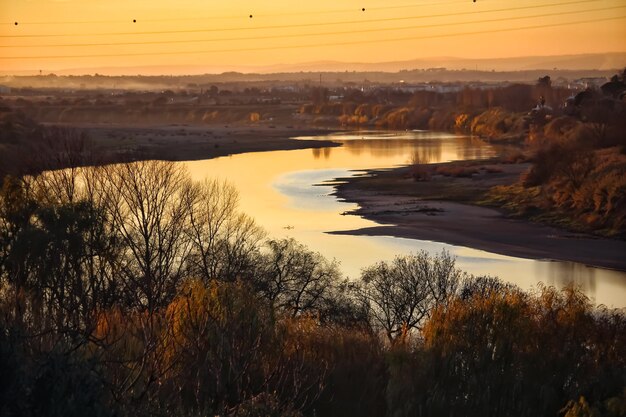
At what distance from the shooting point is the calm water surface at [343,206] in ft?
86.2

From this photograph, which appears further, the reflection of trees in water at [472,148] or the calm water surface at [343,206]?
the reflection of trees in water at [472,148]

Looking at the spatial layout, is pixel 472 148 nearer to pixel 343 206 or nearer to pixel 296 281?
pixel 343 206

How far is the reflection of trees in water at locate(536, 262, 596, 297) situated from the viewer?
2491 cm

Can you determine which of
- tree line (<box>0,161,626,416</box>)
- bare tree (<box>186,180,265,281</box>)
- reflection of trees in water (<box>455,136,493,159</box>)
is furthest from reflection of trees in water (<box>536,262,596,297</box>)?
reflection of trees in water (<box>455,136,493,159</box>)

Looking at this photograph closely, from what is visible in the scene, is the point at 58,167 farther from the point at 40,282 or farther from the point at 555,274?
the point at 555,274

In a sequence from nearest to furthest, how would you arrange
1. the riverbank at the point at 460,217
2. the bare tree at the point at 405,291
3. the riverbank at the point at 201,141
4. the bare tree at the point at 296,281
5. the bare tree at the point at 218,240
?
the bare tree at the point at 405,291 → the bare tree at the point at 296,281 → the bare tree at the point at 218,240 → the riverbank at the point at 460,217 → the riverbank at the point at 201,141

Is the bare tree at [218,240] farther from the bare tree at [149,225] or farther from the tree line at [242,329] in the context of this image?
the bare tree at [149,225]

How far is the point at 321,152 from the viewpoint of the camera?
64062mm

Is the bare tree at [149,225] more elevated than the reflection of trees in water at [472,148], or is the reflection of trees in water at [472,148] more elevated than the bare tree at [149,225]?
the bare tree at [149,225]

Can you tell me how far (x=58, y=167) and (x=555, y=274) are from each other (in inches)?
567

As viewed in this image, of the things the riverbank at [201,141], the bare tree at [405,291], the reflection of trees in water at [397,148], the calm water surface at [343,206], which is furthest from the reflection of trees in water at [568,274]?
the reflection of trees in water at [397,148]

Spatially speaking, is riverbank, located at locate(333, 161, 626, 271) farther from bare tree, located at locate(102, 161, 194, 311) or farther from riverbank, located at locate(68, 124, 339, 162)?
riverbank, located at locate(68, 124, 339, 162)

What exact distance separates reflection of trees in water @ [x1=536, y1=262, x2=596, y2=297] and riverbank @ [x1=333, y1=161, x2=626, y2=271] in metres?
0.93

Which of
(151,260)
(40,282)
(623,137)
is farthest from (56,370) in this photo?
(623,137)
